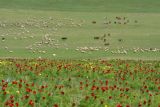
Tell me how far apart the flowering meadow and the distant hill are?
40.8 meters

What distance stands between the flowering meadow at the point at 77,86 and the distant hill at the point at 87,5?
40.8 meters

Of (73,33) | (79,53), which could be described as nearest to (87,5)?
(73,33)

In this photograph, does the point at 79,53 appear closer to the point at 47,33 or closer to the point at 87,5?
the point at 47,33

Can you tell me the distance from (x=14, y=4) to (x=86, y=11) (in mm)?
11198

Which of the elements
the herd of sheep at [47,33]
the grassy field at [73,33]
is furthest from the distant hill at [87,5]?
the herd of sheep at [47,33]

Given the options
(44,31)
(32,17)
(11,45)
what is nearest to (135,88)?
(11,45)

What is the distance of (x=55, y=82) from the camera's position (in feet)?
57.0

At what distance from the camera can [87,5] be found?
67500mm

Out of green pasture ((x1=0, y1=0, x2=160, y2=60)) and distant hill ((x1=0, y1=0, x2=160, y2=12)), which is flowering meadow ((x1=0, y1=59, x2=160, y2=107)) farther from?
distant hill ((x1=0, y1=0, x2=160, y2=12))

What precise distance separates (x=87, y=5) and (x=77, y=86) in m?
51.1

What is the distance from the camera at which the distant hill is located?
6394cm

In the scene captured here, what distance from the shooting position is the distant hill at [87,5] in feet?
210

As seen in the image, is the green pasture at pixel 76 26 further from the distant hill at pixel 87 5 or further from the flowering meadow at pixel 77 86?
the flowering meadow at pixel 77 86

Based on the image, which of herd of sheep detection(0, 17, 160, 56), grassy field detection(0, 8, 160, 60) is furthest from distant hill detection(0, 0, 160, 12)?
herd of sheep detection(0, 17, 160, 56)
